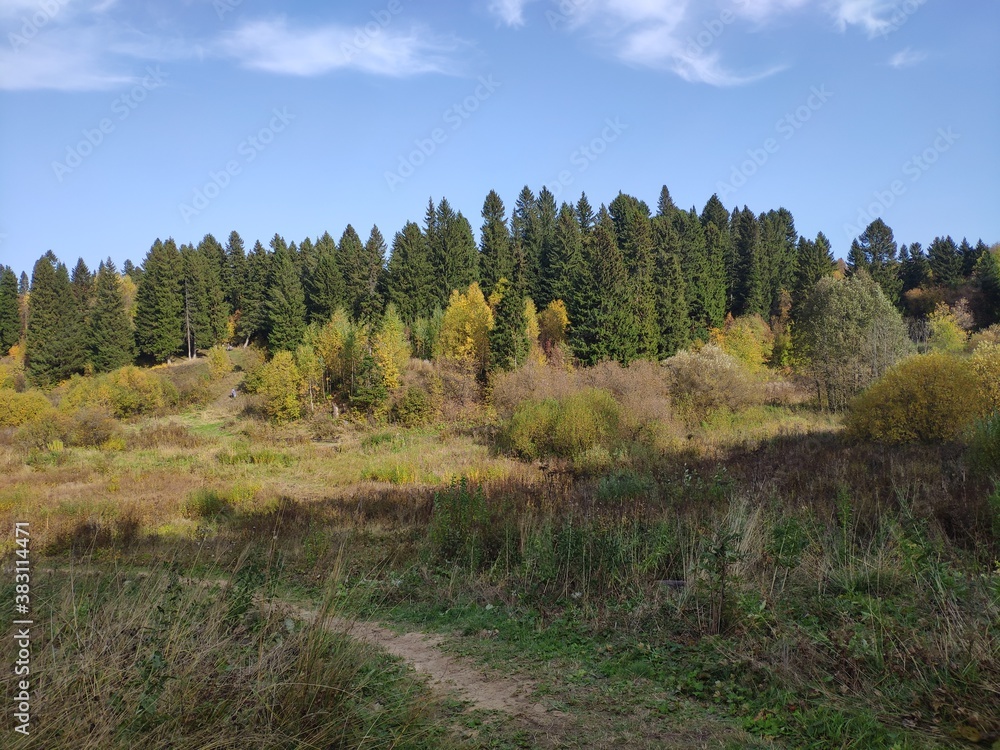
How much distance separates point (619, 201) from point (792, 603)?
70904mm

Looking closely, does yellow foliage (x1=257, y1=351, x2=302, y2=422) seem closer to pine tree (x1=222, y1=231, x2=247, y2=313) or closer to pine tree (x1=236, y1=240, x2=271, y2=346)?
pine tree (x1=236, y1=240, x2=271, y2=346)

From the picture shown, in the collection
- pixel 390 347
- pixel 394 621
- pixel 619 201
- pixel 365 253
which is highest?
pixel 619 201

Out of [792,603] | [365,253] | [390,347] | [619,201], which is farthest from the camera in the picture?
[619,201]

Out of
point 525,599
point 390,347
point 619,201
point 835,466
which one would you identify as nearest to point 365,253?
point 390,347

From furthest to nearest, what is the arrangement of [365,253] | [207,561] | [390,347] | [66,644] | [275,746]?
[365,253]
[390,347]
[207,561]
[66,644]
[275,746]

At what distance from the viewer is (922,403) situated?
64.5 feet

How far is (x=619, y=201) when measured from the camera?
7188 centimetres

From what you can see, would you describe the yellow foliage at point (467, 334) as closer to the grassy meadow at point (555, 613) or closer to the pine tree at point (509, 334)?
the pine tree at point (509, 334)

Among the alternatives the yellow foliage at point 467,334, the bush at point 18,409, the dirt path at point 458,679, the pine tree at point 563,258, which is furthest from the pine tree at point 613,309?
the dirt path at point 458,679

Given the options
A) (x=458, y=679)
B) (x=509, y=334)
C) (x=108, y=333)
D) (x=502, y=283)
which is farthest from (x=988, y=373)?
(x=108, y=333)

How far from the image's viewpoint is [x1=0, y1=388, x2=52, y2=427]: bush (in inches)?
1422

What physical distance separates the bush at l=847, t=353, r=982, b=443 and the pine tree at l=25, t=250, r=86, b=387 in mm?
64026

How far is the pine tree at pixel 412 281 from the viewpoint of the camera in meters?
58.7

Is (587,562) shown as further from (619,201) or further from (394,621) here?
(619,201)
